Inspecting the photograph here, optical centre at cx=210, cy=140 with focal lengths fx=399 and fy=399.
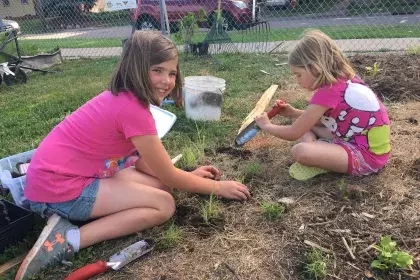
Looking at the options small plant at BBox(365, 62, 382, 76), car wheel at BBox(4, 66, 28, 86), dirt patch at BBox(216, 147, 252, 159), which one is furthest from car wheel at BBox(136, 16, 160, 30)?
dirt patch at BBox(216, 147, 252, 159)

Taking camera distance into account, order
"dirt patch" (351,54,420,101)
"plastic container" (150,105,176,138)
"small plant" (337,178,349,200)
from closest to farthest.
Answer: "small plant" (337,178,349,200), "plastic container" (150,105,176,138), "dirt patch" (351,54,420,101)

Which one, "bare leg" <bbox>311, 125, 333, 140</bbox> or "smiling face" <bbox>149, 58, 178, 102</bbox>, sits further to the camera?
"bare leg" <bbox>311, 125, 333, 140</bbox>

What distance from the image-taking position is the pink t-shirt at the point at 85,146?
204 centimetres

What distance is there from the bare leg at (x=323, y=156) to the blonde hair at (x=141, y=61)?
1033 mm

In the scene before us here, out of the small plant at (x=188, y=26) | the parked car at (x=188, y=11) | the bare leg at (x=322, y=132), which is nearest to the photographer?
the bare leg at (x=322, y=132)

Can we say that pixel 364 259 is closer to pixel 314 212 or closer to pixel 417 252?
pixel 417 252

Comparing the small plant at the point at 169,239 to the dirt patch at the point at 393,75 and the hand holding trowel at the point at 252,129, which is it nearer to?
the hand holding trowel at the point at 252,129

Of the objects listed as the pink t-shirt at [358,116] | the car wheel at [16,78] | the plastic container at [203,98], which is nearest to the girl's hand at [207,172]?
the pink t-shirt at [358,116]

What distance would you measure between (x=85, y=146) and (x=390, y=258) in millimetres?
1621

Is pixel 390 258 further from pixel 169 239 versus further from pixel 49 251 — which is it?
pixel 49 251

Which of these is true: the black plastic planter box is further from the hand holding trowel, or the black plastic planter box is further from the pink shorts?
the pink shorts

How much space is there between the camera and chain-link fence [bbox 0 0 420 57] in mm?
7289

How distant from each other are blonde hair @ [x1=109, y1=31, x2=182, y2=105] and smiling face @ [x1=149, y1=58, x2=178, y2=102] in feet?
0.08

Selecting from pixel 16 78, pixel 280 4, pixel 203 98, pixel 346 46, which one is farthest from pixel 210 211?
pixel 280 4
